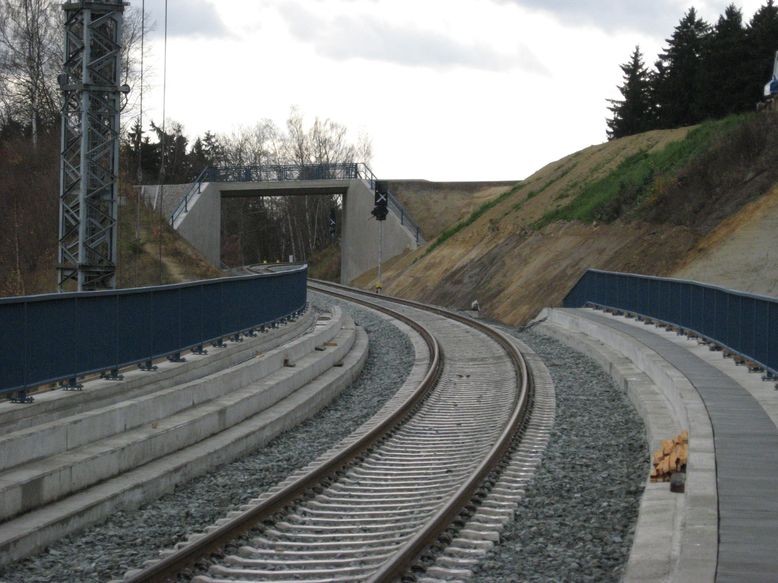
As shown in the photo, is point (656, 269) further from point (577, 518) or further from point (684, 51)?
point (684, 51)

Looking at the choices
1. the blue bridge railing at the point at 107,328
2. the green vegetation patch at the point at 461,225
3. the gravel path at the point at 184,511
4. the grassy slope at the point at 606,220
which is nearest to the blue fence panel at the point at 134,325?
the blue bridge railing at the point at 107,328

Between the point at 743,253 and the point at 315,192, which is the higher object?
the point at 315,192

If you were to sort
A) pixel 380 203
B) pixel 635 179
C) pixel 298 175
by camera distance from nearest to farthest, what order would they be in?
1. pixel 635 179
2. pixel 380 203
3. pixel 298 175

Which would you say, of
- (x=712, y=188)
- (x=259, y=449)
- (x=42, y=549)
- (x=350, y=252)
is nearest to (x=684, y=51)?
(x=350, y=252)

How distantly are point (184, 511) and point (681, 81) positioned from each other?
189 ft

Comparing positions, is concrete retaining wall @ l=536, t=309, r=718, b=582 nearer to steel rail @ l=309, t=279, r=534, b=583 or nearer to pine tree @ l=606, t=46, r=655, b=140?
steel rail @ l=309, t=279, r=534, b=583

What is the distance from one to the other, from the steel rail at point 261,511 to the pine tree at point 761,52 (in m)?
42.1

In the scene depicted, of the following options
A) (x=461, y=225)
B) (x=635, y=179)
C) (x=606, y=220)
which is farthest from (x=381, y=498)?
(x=461, y=225)

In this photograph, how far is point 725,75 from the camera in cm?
5569

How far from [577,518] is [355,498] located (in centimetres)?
239

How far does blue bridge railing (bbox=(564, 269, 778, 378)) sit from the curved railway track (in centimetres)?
374

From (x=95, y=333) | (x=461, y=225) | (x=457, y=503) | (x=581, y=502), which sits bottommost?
(x=581, y=502)

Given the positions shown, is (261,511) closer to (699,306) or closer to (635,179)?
(699,306)

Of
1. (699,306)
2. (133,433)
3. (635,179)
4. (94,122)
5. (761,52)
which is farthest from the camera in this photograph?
(761,52)
